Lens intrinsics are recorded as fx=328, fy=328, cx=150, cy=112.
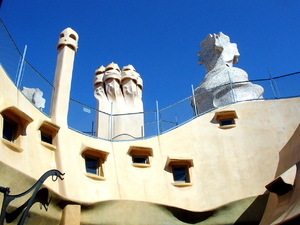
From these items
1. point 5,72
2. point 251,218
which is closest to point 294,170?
point 251,218

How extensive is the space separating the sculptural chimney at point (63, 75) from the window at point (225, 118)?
18.8 feet

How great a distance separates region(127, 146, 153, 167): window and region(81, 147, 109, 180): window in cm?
103

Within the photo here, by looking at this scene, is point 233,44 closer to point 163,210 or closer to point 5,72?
point 163,210

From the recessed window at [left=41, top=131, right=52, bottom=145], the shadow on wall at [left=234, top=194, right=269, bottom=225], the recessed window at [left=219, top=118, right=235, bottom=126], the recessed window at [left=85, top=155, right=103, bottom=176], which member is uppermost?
the recessed window at [left=219, top=118, right=235, bottom=126]

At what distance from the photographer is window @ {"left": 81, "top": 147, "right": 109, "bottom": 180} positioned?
429 inches

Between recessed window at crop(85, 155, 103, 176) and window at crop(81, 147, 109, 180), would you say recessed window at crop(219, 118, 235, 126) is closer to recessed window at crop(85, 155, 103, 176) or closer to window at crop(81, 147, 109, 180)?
window at crop(81, 147, 109, 180)

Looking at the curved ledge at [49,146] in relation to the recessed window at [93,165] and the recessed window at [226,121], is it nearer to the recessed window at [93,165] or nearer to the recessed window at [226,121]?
the recessed window at [93,165]

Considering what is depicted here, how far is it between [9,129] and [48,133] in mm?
1558

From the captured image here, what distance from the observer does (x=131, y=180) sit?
1105 centimetres

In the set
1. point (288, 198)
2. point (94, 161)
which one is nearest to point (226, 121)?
point (288, 198)

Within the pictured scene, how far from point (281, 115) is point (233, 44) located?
1094 cm

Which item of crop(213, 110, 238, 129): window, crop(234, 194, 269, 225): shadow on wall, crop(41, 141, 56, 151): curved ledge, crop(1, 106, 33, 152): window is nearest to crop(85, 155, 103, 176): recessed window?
crop(41, 141, 56, 151): curved ledge

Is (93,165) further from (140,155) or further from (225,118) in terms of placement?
(225,118)

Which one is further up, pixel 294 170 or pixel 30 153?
pixel 30 153
